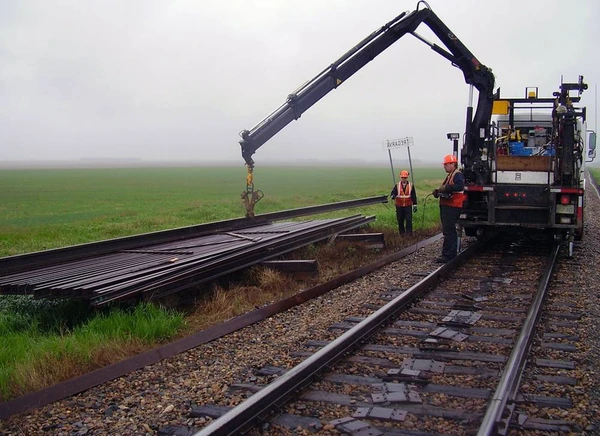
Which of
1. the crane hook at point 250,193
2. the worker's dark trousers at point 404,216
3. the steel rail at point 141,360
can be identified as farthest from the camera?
the worker's dark trousers at point 404,216

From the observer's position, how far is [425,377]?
533 cm

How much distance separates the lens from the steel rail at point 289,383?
417 centimetres

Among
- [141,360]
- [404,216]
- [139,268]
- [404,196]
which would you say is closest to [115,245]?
[139,268]

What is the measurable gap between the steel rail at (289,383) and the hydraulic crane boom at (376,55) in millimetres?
5410

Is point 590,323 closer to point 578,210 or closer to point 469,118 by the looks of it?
point 578,210

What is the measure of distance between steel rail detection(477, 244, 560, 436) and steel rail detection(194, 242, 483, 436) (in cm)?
147

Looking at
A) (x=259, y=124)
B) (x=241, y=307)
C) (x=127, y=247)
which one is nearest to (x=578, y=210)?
(x=259, y=124)

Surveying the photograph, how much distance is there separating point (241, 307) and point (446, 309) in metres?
2.67

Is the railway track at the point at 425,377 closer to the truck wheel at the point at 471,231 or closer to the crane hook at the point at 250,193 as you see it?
the crane hook at the point at 250,193

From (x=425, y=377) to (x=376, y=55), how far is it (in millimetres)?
8927

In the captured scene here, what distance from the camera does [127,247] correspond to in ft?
34.0

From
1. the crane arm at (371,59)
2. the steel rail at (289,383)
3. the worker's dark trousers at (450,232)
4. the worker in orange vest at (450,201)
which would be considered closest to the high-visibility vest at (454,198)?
the worker in orange vest at (450,201)

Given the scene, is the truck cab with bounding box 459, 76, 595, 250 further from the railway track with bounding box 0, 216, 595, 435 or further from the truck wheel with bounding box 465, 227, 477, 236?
the railway track with bounding box 0, 216, 595, 435

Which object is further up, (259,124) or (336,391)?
(259,124)
